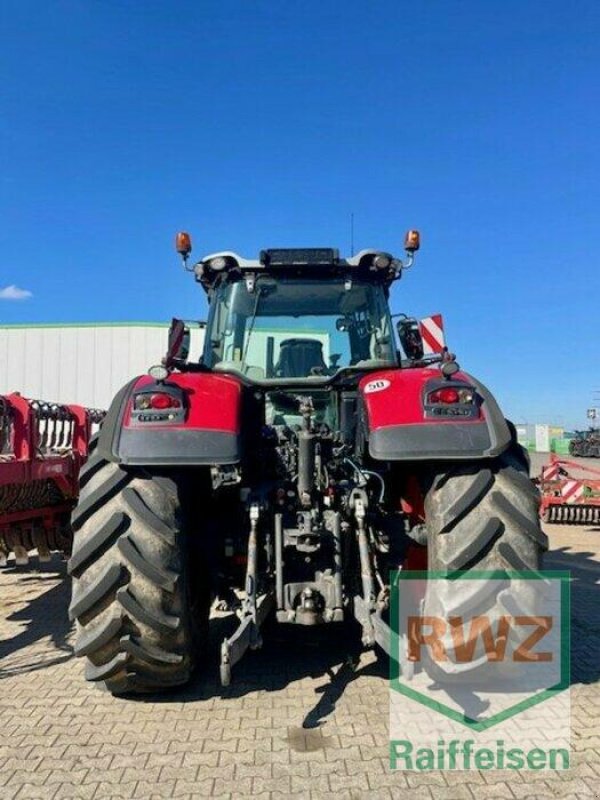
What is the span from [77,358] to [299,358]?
12684mm

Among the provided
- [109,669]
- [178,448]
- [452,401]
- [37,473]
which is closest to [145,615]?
[109,669]

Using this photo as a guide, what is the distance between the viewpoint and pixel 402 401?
3.24m

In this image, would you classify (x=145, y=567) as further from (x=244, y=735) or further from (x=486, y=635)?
(x=486, y=635)

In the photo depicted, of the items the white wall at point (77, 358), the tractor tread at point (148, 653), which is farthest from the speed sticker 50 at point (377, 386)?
the white wall at point (77, 358)

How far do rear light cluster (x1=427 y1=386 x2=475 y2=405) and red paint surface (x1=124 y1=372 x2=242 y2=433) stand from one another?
3.25ft

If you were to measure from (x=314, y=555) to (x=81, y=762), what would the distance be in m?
1.39

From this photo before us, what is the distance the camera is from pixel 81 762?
2.64m

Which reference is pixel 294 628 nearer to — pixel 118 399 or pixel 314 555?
pixel 314 555

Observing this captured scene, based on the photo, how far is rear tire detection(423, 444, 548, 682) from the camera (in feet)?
9.89

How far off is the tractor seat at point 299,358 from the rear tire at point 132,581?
4.03 feet

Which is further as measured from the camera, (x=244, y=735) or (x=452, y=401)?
(x=452, y=401)

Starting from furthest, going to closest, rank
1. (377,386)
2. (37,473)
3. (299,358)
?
1. (37,473)
2. (299,358)
3. (377,386)

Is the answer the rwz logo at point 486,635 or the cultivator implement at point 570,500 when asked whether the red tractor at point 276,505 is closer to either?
the rwz logo at point 486,635

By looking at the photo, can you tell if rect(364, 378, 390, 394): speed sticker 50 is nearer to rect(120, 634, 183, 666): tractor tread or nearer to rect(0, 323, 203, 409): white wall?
rect(120, 634, 183, 666): tractor tread
